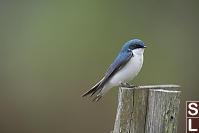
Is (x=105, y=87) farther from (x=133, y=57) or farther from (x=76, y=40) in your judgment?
(x=76, y=40)

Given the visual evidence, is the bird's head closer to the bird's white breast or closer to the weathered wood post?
the bird's white breast

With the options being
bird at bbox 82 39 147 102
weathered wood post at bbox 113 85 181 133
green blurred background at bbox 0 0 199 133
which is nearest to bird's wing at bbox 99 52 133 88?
bird at bbox 82 39 147 102

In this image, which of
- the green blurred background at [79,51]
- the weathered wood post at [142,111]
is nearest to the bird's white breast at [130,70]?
the weathered wood post at [142,111]

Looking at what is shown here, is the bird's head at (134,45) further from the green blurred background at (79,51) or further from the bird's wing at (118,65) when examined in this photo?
the green blurred background at (79,51)

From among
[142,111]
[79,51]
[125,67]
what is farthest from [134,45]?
[79,51]

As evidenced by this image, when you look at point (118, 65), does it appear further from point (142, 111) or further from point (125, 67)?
point (142, 111)

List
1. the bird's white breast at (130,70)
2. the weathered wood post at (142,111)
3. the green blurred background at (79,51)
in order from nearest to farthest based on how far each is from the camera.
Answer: the weathered wood post at (142,111)
the bird's white breast at (130,70)
the green blurred background at (79,51)
